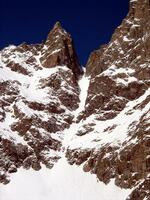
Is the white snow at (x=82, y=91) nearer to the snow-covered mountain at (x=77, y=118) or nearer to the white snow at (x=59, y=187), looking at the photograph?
the snow-covered mountain at (x=77, y=118)

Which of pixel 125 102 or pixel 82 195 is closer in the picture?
pixel 82 195

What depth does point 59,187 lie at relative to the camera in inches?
5443

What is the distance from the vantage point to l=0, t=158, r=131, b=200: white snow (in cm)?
13125

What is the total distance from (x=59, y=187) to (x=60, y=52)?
59.6 m

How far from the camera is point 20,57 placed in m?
192

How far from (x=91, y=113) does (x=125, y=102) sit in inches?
361

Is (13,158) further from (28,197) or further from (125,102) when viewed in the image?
(125,102)

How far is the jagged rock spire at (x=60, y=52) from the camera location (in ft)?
612

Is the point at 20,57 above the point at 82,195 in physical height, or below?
above

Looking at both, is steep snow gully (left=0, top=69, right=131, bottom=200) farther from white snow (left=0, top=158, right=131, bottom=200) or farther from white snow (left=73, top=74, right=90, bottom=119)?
white snow (left=73, top=74, right=90, bottom=119)

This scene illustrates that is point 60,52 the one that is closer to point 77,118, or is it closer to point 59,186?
point 77,118

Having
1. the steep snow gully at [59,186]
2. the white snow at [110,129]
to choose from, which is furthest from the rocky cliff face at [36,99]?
the white snow at [110,129]

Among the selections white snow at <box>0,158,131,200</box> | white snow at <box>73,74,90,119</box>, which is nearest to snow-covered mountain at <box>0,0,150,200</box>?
white snow at <box>0,158,131,200</box>

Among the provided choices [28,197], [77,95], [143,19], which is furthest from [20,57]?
[28,197]
